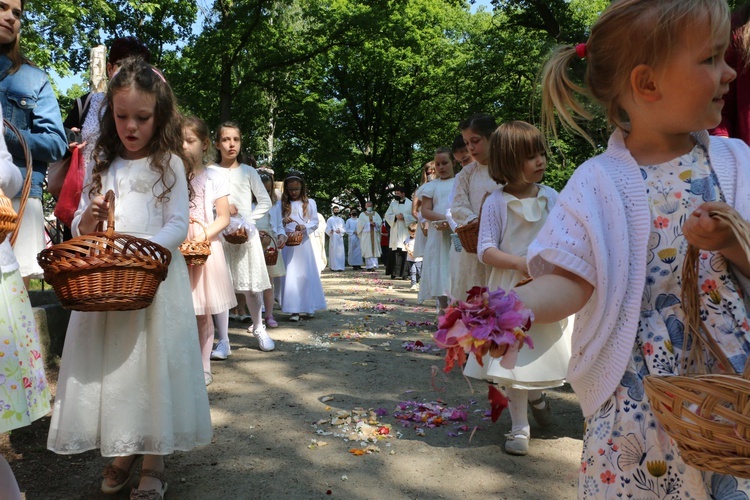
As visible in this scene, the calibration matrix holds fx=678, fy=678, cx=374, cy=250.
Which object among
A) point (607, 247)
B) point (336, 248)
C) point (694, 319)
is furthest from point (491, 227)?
point (336, 248)

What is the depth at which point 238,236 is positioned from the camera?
6.91m

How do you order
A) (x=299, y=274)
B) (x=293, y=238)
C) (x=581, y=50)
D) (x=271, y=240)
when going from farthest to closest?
(x=299, y=274) < (x=293, y=238) < (x=271, y=240) < (x=581, y=50)

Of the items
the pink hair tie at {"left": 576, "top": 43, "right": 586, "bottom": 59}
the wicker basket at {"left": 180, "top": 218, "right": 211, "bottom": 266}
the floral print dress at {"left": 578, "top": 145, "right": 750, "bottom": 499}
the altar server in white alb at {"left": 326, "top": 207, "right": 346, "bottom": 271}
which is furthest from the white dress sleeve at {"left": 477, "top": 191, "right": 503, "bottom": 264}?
the altar server in white alb at {"left": 326, "top": 207, "right": 346, "bottom": 271}

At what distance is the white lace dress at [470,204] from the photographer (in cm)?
578

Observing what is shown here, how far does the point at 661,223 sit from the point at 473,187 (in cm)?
406

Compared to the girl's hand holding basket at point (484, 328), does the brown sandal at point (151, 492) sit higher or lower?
lower

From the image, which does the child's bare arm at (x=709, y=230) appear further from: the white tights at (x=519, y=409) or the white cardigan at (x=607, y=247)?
the white tights at (x=519, y=409)

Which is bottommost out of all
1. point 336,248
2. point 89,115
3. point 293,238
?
point 293,238

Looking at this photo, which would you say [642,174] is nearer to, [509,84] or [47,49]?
[47,49]

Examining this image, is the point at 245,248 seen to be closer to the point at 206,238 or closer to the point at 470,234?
the point at 206,238

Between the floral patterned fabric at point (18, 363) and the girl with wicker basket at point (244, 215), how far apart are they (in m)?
4.40

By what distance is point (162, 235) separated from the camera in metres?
3.36

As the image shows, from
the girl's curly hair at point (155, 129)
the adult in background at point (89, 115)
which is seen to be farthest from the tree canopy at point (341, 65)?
the girl's curly hair at point (155, 129)

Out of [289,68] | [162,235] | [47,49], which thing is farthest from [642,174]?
[289,68]
